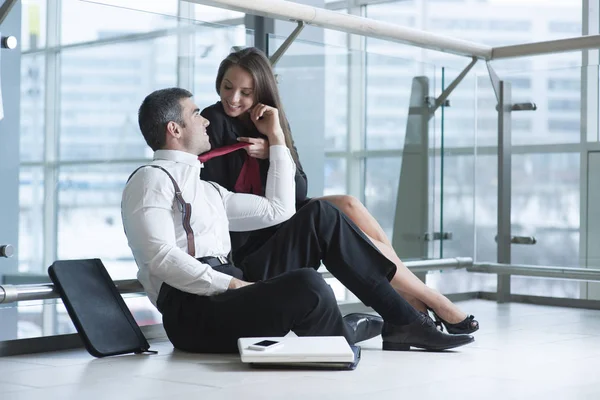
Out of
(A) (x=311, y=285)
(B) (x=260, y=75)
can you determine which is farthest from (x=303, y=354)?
(B) (x=260, y=75)

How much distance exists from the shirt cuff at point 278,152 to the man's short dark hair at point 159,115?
268 mm

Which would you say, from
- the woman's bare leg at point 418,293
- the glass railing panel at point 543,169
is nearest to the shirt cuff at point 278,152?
the woman's bare leg at point 418,293

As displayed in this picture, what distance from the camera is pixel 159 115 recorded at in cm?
274

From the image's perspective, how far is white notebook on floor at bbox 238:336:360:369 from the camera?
7.72 ft

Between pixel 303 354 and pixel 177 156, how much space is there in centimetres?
67

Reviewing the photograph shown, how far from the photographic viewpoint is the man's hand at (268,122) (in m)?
2.88

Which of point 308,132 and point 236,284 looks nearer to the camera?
point 236,284

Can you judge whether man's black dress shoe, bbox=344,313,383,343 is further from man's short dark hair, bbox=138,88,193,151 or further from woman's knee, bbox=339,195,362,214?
man's short dark hair, bbox=138,88,193,151

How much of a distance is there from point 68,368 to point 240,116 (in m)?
0.92

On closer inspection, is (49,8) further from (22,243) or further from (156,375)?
(156,375)

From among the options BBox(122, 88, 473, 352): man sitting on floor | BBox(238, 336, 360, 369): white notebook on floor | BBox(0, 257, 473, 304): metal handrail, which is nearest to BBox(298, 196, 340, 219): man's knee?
BBox(122, 88, 473, 352): man sitting on floor

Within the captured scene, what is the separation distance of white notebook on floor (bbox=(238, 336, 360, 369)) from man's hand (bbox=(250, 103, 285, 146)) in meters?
0.65

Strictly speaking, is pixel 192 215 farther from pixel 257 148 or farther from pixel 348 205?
pixel 348 205

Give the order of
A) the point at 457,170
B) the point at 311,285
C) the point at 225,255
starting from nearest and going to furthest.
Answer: the point at 311,285, the point at 225,255, the point at 457,170
